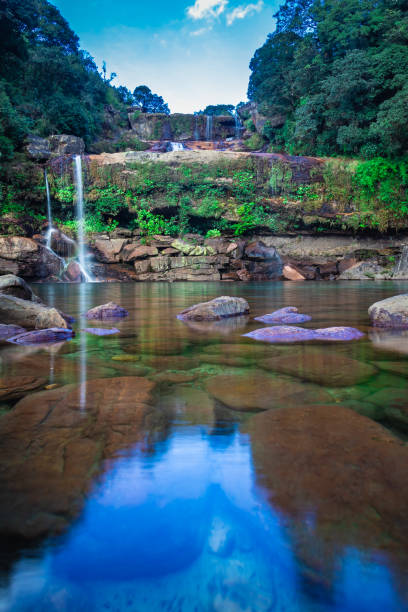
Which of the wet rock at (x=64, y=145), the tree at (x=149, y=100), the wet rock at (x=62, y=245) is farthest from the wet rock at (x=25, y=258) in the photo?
the tree at (x=149, y=100)

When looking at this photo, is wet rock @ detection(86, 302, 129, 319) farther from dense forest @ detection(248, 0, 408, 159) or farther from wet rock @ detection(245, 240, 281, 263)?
dense forest @ detection(248, 0, 408, 159)

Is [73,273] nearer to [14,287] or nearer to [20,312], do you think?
[14,287]

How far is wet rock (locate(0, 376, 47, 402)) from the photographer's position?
1761mm

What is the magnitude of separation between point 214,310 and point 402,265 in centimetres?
1517

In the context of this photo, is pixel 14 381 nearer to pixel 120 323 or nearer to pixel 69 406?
pixel 69 406

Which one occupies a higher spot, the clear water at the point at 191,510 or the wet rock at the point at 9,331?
the clear water at the point at 191,510

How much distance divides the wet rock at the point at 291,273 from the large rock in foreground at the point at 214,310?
12114 millimetres

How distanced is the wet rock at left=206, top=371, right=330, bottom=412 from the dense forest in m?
17.0

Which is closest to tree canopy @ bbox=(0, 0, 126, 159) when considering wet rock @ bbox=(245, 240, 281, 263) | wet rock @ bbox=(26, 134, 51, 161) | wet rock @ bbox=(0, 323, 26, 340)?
wet rock @ bbox=(26, 134, 51, 161)

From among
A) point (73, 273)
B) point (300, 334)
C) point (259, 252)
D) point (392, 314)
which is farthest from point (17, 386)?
point (259, 252)

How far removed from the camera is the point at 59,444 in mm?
1225

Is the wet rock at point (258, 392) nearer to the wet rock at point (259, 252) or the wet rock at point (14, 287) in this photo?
the wet rock at point (14, 287)

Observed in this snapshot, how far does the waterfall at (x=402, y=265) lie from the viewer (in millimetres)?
16312

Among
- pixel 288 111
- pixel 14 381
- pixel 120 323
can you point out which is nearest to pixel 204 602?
pixel 14 381
